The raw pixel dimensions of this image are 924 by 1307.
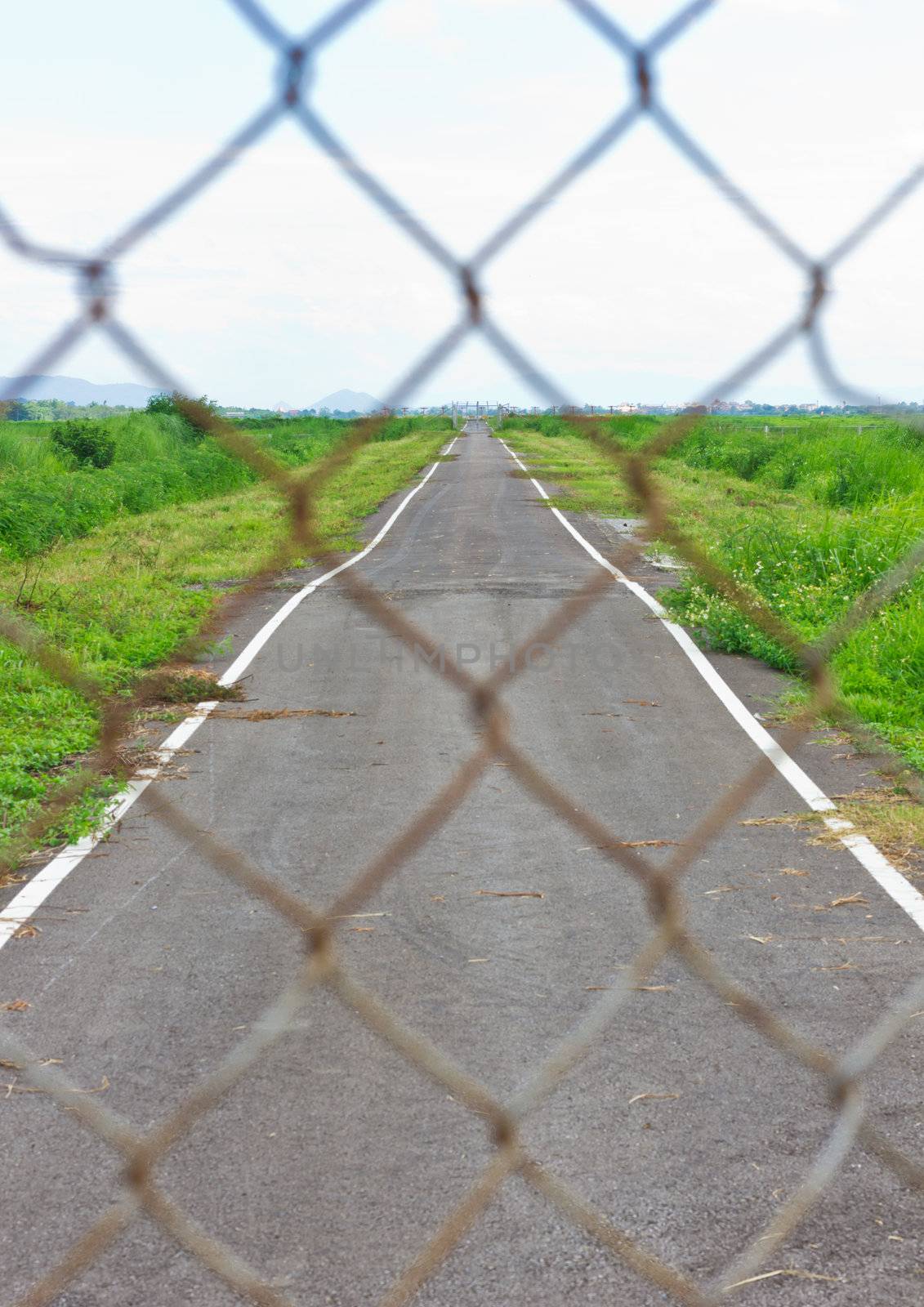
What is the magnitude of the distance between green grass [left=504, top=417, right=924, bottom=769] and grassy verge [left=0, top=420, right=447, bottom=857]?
2581mm

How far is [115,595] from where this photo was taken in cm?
1057

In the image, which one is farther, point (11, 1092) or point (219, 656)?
point (219, 656)

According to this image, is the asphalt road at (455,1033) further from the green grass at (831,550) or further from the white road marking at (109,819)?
the green grass at (831,550)

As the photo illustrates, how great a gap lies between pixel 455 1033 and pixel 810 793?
2880mm

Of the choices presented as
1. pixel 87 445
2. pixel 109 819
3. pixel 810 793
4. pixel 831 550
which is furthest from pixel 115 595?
pixel 87 445

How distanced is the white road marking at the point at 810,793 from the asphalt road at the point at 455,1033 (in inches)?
3.7

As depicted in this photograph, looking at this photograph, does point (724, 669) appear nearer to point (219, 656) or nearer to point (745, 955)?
point (219, 656)

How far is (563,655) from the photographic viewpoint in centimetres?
917

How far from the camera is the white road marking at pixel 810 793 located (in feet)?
14.3

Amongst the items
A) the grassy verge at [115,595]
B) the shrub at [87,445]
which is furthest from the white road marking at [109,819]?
the shrub at [87,445]

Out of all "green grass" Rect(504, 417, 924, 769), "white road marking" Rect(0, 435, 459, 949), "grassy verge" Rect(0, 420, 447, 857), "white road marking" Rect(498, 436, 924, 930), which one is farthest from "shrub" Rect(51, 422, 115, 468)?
"white road marking" Rect(498, 436, 924, 930)

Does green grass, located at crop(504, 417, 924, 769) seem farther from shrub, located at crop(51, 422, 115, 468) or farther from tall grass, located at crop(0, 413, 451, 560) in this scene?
shrub, located at crop(51, 422, 115, 468)

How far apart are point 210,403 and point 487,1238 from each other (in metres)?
2.01

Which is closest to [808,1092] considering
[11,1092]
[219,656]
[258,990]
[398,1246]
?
[398,1246]
